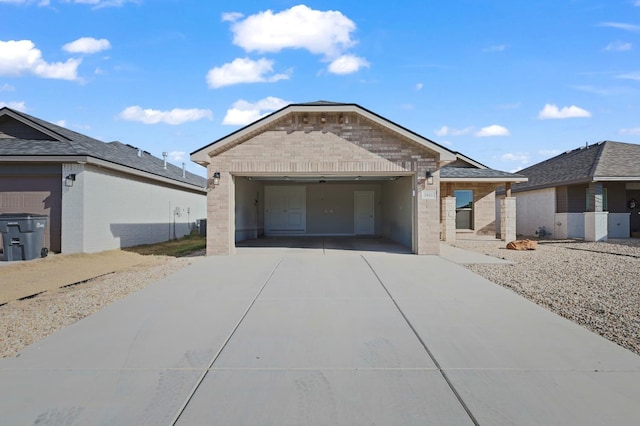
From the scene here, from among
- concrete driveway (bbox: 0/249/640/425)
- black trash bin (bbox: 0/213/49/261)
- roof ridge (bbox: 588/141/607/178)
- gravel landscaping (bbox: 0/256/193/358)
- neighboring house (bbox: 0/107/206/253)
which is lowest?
concrete driveway (bbox: 0/249/640/425)

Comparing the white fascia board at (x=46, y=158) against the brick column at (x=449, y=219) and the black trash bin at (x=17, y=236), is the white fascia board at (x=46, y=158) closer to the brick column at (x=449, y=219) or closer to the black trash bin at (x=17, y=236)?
the black trash bin at (x=17, y=236)

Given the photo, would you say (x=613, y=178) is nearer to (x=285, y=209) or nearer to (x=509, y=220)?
(x=509, y=220)

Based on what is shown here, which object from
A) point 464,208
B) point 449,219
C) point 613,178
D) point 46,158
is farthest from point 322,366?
point 613,178

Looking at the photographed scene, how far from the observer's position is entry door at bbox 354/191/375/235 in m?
23.0

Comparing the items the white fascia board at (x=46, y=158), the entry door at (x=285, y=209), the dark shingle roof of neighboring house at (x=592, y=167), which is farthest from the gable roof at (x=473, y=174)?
the white fascia board at (x=46, y=158)

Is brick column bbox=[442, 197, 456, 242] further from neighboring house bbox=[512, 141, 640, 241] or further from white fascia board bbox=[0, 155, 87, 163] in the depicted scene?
white fascia board bbox=[0, 155, 87, 163]

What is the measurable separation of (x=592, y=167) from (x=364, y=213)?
35.8ft

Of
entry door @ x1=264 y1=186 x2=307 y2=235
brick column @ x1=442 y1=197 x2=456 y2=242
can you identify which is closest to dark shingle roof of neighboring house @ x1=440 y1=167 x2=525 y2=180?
brick column @ x1=442 y1=197 x2=456 y2=242

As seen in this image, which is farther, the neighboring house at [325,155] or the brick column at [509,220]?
the brick column at [509,220]

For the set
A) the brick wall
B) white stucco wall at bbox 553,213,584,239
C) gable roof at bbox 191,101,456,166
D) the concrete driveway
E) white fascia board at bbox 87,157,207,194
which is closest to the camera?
the concrete driveway

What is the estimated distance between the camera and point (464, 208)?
2125cm

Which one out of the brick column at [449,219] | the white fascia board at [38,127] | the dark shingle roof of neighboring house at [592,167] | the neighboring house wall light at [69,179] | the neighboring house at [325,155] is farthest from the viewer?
the dark shingle roof of neighboring house at [592,167]

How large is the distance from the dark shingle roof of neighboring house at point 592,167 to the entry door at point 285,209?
1288 cm

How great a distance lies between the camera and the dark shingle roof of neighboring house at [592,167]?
63.7 ft
